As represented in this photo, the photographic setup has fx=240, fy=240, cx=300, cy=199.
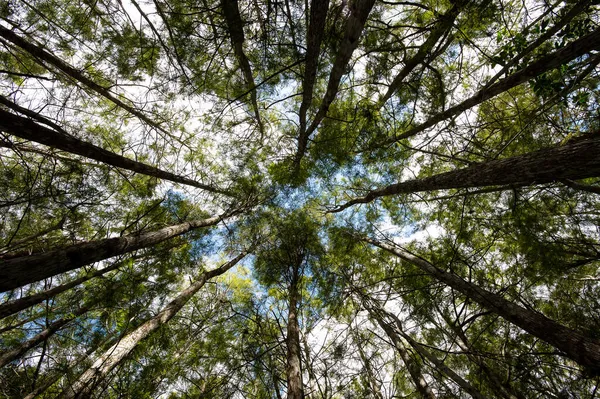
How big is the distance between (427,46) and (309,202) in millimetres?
4555

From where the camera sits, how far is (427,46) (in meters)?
3.82

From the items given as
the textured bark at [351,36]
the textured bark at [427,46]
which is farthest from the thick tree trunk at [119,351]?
the textured bark at [427,46]

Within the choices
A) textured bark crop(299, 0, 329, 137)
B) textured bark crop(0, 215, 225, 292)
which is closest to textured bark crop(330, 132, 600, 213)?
textured bark crop(299, 0, 329, 137)

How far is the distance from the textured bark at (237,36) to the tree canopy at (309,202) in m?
0.05

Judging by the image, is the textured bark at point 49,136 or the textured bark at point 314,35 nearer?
the textured bark at point 49,136

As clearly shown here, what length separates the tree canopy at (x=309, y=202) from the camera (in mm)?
2793

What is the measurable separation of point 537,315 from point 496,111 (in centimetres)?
393

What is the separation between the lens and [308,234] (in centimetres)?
647

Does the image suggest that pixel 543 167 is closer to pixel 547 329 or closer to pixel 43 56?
pixel 547 329

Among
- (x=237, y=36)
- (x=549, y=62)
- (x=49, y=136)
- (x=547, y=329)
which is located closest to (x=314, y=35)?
(x=237, y=36)

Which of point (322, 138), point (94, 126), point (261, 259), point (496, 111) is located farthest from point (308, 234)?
point (94, 126)

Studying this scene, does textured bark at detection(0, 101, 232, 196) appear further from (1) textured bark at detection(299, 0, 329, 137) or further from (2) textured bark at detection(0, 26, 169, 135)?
(1) textured bark at detection(299, 0, 329, 137)

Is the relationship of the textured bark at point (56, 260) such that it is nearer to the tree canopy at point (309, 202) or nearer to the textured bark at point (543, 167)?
the tree canopy at point (309, 202)

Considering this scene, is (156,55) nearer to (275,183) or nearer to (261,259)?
(275,183)
